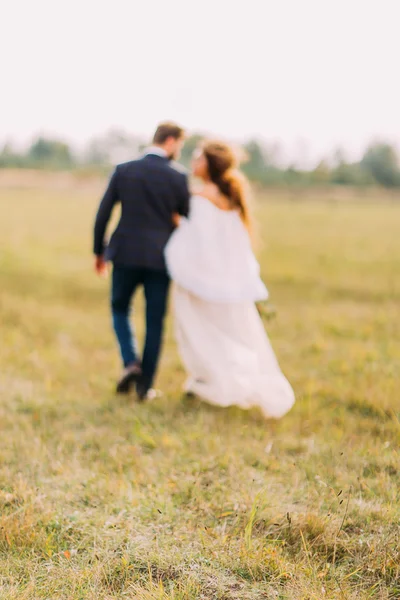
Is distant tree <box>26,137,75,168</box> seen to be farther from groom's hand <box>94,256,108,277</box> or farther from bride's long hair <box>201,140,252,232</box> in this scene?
bride's long hair <box>201,140,252,232</box>

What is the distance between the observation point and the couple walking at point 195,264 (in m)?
5.36

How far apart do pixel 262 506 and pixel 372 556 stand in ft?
2.01

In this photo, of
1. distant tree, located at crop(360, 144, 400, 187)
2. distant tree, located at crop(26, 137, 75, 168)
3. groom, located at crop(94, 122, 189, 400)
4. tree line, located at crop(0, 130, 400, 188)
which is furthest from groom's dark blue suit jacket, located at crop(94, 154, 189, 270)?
distant tree, located at crop(26, 137, 75, 168)

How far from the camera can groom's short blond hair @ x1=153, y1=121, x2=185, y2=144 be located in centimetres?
547

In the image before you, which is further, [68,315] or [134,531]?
[68,315]

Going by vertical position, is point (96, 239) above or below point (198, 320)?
above

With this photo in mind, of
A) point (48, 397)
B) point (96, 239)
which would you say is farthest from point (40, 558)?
point (96, 239)

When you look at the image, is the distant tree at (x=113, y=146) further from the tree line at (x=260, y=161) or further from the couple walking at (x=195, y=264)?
the couple walking at (x=195, y=264)

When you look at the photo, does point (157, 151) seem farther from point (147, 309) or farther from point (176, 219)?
point (147, 309)

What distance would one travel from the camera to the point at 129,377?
18.3 feet

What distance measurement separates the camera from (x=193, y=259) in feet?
17.8

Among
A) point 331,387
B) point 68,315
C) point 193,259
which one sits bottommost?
point 68,315

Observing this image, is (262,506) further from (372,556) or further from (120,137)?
(120,137)

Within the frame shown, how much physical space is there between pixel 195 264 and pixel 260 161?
A: 100 m
